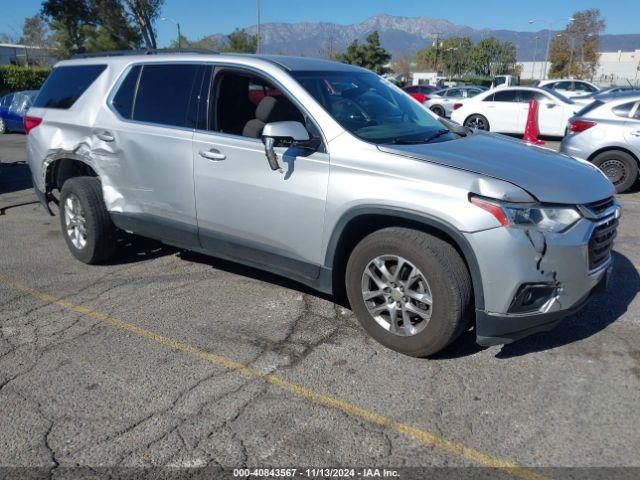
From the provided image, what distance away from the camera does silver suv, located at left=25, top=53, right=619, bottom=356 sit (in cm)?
325

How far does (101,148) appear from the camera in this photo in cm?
508

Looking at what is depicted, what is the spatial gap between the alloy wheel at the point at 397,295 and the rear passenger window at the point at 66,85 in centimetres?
334

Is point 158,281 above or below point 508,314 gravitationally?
below

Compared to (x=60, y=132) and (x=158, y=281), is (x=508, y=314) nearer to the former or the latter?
(x=158, y=281)

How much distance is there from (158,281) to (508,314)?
10.2 ft

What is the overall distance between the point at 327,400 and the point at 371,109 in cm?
216

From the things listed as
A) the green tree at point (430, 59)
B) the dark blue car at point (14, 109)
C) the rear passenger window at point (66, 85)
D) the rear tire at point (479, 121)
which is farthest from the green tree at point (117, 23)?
the green tree at point (430, 59)

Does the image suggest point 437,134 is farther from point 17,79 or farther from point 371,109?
point 17,79

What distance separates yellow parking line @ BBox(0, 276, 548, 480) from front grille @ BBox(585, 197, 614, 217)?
62.5 inches

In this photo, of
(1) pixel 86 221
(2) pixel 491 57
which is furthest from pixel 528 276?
(2) pixel 491 57

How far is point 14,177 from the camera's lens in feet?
35.0

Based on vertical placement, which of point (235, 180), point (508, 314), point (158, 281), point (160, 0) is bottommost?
point (158, 281)

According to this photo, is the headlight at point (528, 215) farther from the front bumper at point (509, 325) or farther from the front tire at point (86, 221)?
the front tire at point (86, 221)

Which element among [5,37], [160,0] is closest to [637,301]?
[160,0]
